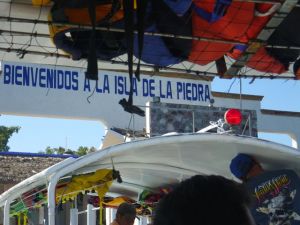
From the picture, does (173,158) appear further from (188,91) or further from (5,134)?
(5,134)

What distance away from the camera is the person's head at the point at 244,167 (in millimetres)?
5730

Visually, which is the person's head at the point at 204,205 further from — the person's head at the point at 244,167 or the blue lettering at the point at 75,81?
the blue lettering at the point at 75,81

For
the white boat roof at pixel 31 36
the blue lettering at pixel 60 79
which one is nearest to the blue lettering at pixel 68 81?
the blue lettering at pixel 60 79

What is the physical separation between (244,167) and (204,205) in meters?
4.62

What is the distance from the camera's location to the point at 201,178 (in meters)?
1.29

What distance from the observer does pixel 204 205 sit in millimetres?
1197

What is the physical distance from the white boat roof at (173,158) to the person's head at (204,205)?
3896 millimetres

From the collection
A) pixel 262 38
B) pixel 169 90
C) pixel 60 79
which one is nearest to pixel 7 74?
pixel 60 79

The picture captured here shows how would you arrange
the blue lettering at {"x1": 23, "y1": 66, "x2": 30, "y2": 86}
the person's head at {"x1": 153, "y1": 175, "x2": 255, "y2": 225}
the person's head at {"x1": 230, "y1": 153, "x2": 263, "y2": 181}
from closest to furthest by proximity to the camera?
the person's head at {"x1": 153, "y1": 175, "x2": 255, "y2": 225} < the person's head at {"x1": 230, "y1": 153, "x2": 263, "y2": 181} < the blue lettering at {"x1": 23, "y1": 66, "x2": 30, "y2": 86}

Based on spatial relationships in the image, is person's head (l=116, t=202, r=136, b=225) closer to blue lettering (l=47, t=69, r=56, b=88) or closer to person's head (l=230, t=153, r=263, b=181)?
person's head (l=230, t=153, r=263, b=181)

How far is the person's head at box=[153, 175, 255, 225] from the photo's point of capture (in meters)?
1.19

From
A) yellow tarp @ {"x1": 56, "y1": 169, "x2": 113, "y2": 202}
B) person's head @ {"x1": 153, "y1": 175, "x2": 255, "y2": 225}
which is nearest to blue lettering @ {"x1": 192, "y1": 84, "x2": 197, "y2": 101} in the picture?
yellow tarp @ {"x1": 56, "y1": 169, "x2": 113, "y2": 202}

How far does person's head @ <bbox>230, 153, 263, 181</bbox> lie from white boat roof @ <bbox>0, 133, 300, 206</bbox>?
6 centimetres

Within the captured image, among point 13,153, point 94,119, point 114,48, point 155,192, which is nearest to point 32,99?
point 94,119
